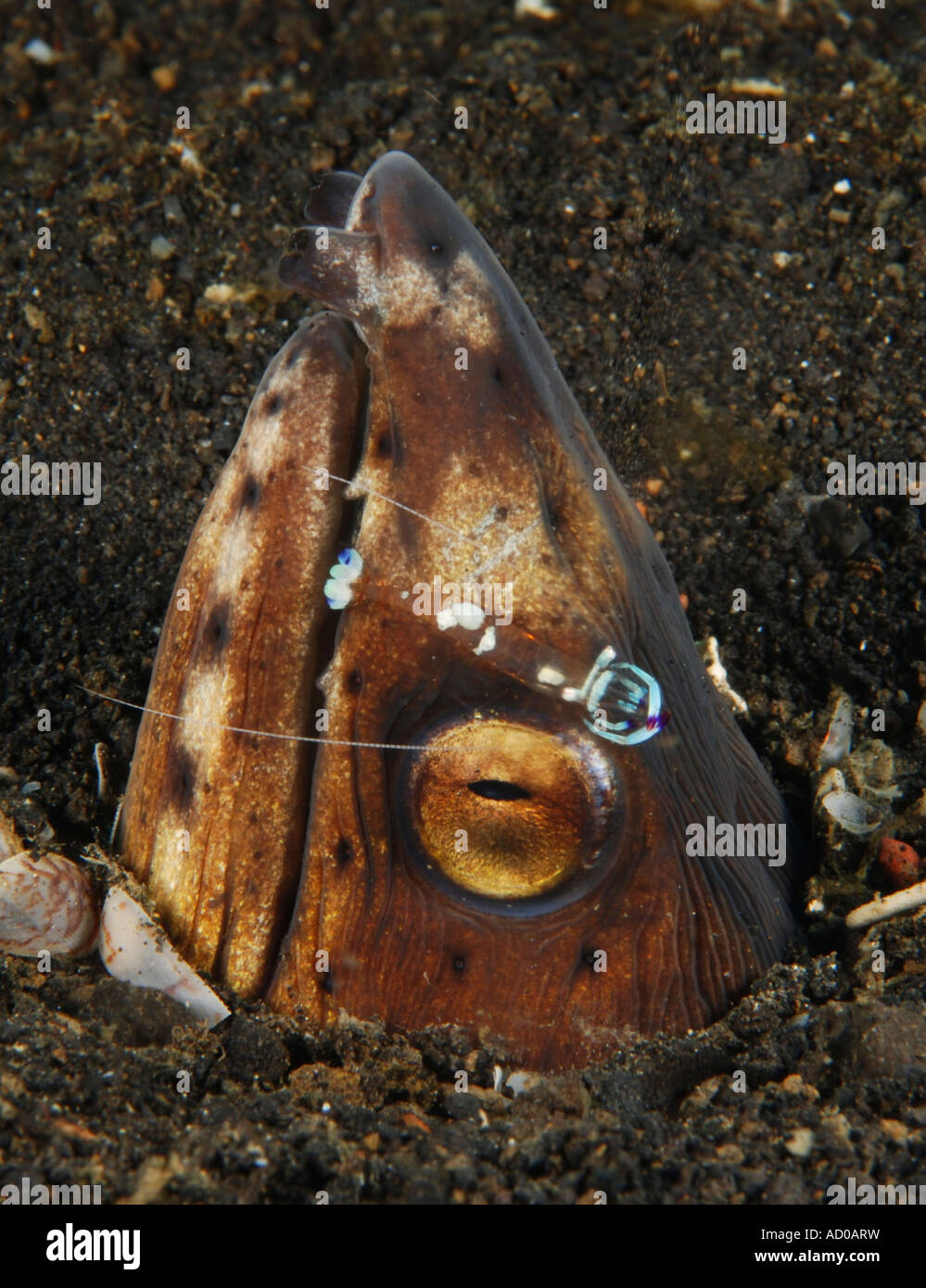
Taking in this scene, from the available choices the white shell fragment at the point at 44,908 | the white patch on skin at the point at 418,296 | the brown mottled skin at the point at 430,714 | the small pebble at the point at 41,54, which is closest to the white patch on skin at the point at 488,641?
the brown mottled skin at the point at 430,714

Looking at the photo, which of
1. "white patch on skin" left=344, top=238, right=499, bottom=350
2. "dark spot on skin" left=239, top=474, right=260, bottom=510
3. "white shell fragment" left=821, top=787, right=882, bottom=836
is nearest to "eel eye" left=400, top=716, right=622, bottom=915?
"dark spot on skin" left=239, top=474, right=260, bottom=510

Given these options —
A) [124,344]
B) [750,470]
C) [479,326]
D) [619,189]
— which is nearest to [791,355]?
[750,470]

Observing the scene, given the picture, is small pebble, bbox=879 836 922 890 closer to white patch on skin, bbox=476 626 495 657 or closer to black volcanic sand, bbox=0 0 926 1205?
black volcanic sand, bbox=0 0 926 1205

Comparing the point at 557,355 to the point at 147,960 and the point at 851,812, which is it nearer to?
the point at 851,812

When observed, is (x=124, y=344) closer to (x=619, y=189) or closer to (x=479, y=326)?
(x=619, y=189)

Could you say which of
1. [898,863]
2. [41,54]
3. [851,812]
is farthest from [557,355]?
[41,54]

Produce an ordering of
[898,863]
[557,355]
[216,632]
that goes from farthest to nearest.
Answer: [557,355] → [898,863] → [216,632]
